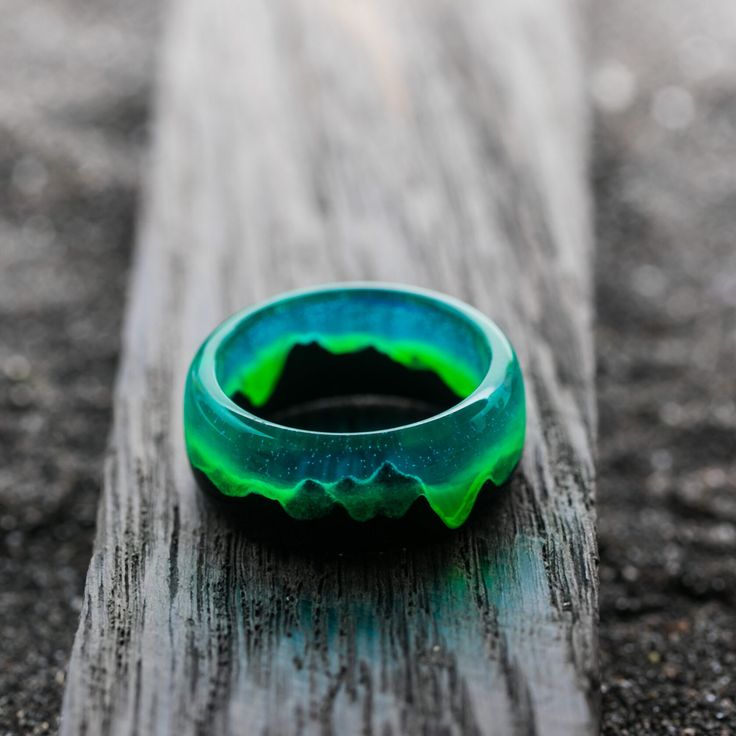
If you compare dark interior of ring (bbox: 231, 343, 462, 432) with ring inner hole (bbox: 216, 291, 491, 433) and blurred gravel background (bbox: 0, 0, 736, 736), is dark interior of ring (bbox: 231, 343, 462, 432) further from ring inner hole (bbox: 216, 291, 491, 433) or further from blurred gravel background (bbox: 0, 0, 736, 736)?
blurred gravel background (bbox: 0, 0, 736, 736)

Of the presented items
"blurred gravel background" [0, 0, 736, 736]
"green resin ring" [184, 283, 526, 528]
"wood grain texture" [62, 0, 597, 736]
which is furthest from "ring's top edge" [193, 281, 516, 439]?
"blurred gravel background" [0, 0, 736, 736]

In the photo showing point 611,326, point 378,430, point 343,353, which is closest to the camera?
point 378,430

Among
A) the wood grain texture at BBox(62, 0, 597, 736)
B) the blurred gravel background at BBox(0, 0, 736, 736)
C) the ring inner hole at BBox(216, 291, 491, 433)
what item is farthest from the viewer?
the blurred gravel background at BBox(0, 0, 736, 736)

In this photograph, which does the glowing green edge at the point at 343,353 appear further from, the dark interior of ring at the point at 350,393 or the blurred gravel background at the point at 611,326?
the blurred gravel background at the point at 611,326

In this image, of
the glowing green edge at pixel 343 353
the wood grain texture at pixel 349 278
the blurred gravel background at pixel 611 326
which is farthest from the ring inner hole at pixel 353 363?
the blurred gravel background at pixel 611 326

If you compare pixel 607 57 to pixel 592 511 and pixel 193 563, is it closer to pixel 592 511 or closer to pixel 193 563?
pixel 592 511

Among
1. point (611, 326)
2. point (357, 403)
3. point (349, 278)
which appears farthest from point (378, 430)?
point (611, 326)

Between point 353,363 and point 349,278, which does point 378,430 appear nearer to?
point 353,363

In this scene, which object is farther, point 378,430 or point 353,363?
point 353,363
